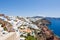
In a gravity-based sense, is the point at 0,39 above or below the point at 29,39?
above

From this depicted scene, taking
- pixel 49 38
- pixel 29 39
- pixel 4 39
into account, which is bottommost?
pixel 49 38

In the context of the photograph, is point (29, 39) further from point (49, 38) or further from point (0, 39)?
point (49, 38)

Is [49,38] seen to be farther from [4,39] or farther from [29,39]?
[4,39]

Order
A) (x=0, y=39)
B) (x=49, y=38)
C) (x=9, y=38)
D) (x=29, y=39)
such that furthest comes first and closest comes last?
(x=49, y=38) < (x=29, y=39) < (x=9, y=38) < (x=0, y=39)

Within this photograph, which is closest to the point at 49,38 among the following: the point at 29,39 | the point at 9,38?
the point at 29,39

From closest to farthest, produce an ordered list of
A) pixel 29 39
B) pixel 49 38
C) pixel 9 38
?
pixel 9 38, pixel 29 39, pixel 49 38

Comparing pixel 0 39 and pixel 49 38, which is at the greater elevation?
pixel 0 39

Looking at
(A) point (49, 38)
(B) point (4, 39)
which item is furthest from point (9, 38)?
(A) point (49, 38)

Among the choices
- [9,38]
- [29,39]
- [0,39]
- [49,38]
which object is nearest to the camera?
[0,39]

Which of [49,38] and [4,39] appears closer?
[4,39]
